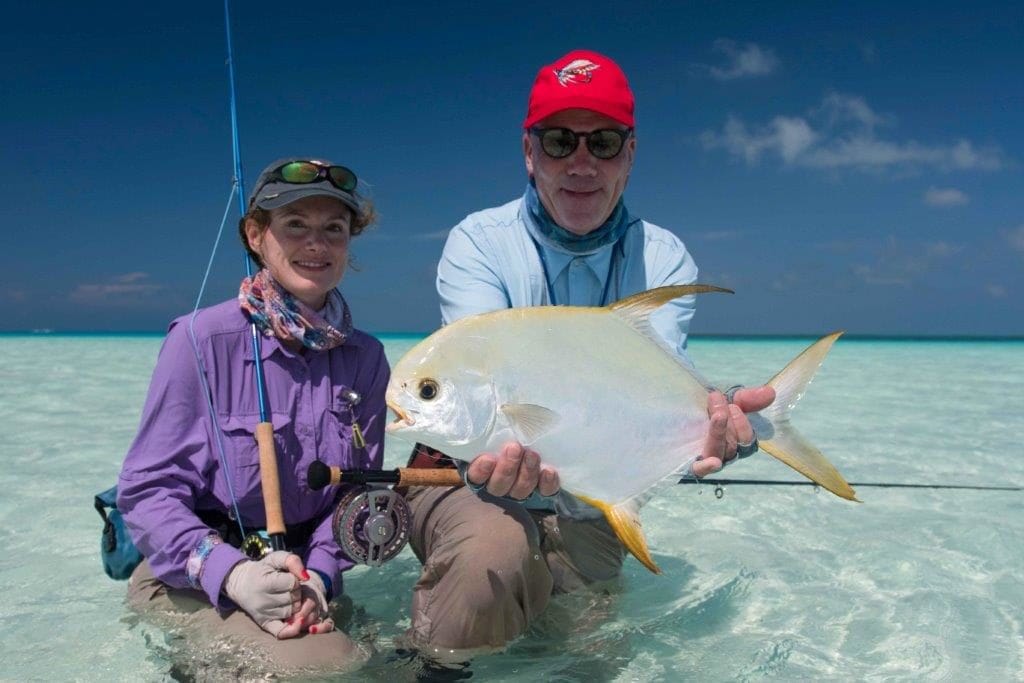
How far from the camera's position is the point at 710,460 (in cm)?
191

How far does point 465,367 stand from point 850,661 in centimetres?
173

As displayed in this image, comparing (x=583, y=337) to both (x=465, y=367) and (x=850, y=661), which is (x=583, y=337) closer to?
(x=465, y=367)

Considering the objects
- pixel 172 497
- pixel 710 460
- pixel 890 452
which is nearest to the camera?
pixel 710 460

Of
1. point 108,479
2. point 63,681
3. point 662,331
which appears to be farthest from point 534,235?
point 108,479

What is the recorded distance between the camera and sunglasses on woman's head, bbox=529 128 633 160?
2469mm

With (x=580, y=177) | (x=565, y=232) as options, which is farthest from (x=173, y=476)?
(x=580, y=177)

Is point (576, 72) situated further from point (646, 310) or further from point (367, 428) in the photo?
point (367, 428)

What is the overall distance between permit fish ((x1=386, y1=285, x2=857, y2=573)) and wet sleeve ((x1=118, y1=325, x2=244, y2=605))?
92 cm

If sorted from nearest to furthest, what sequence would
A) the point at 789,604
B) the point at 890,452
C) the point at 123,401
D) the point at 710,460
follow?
1. the point at 710,460
2. the point at 789,604
3. the point at 890,452
4. the point at 123,401

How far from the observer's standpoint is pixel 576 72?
244 cm

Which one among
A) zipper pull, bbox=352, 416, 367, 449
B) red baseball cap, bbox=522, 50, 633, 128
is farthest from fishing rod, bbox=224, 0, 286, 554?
red baseball cap, bbox=522, 50, 633, 128

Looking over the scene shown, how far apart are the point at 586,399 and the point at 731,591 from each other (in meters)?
1.76

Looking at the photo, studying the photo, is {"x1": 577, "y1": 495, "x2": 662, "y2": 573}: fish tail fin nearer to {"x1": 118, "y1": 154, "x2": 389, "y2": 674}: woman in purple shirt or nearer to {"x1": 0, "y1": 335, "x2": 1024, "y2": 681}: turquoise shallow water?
{"x1": 0, "y1": 335, "x2": 1024, "y2": 681}: turquoise shallow water

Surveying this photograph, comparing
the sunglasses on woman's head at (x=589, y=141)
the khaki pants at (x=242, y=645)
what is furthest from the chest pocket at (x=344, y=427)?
the sunglasses on woman's head at (x=589, y=141)
